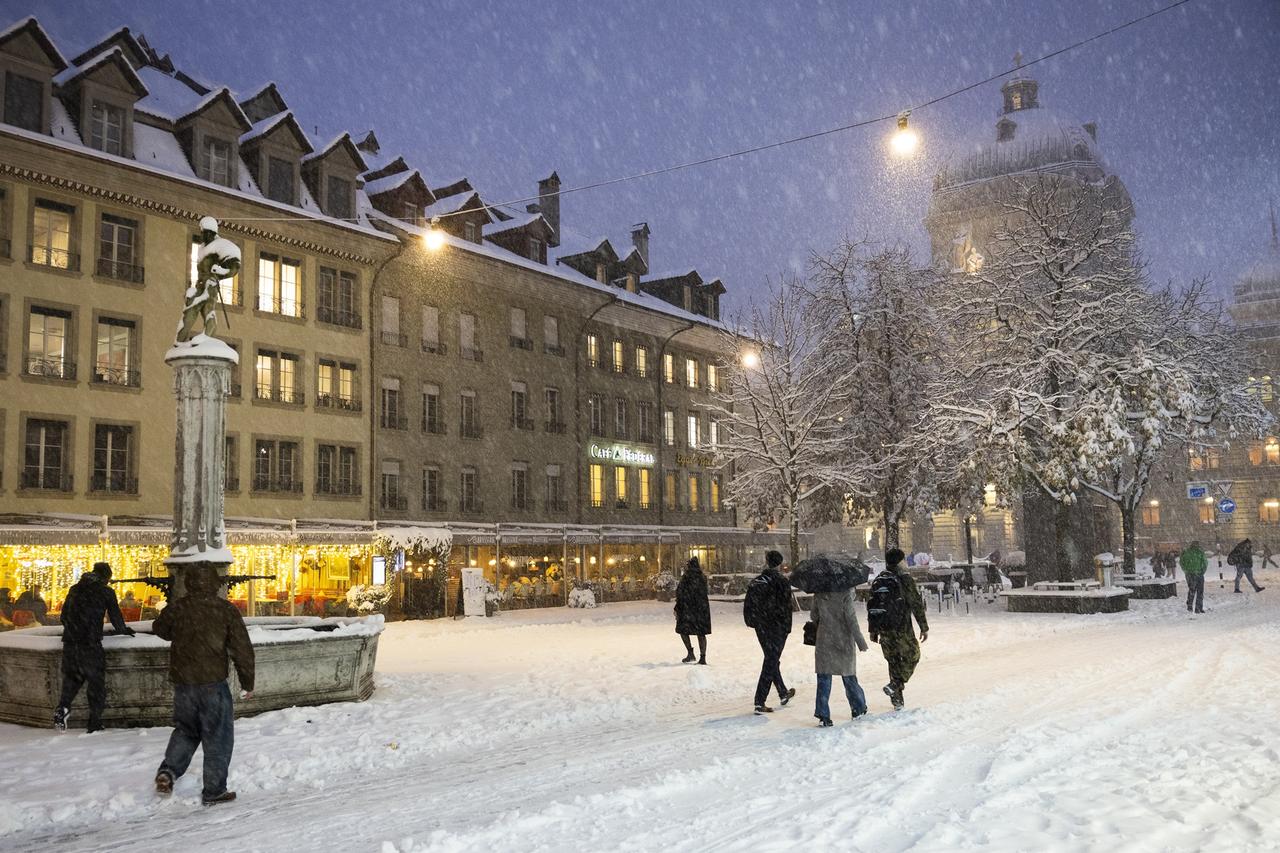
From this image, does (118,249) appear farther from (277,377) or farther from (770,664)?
(770,664)

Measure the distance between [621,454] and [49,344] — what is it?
2283cm

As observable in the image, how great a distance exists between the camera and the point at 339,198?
1341 inches

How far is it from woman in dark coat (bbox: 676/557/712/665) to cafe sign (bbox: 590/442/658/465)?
2503 centimetres

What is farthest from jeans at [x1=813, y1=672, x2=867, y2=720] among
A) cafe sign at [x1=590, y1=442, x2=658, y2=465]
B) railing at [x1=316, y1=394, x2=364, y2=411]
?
cafe sign at [x1=590, y1=442, x2=658, y2=465]

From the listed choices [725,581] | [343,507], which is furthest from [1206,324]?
[343,507]

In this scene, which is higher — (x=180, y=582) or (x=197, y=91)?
(x=197, y=91)

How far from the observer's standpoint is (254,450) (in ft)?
101

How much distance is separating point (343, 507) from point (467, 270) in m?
9.69

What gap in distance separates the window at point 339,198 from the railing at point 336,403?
5.64 m

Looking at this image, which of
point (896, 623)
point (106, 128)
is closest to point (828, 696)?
point (896, 623)

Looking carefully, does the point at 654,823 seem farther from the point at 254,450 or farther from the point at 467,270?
the point at 467,270

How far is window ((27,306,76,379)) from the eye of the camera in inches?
1041

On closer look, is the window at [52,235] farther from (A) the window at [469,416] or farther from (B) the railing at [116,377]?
(A) the window at [469,416]

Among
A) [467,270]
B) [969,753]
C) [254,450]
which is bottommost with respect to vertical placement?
[969,753]
